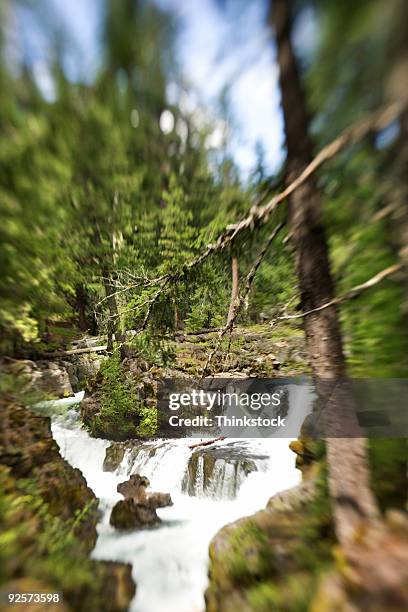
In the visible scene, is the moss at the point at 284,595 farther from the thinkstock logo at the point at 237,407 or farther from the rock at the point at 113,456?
the rock at the point at 113,456

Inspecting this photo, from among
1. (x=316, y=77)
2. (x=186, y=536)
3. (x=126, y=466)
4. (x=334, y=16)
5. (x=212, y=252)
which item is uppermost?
(x=316, y=77)

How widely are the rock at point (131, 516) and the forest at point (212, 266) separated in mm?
34

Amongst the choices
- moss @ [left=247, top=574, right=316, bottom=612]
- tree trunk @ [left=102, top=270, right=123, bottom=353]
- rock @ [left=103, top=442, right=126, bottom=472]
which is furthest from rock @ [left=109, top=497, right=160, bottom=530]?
moss @ [left=247, top=574, right=316, bottom=612]

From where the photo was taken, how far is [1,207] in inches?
109

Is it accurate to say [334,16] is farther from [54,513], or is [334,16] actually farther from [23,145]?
[54,513]

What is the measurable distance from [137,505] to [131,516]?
0.23 m

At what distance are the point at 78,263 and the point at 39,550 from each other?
3.30 m

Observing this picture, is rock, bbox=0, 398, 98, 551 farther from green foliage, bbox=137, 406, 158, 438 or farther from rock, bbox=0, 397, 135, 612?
green foliage, bbox=137, 406, 158, 438

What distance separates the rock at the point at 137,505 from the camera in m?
4.57

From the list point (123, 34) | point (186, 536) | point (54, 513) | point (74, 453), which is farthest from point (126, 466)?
point (123, 34)

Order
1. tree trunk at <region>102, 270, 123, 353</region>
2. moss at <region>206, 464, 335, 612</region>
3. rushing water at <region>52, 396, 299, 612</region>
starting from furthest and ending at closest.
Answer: tree trunk at <region>102, 270, 123, 353</region>, rushing water at <region>52, 396, 299, 612</region>, moss at <region>206, 464, 335, 612</region>

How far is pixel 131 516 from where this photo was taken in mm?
4660

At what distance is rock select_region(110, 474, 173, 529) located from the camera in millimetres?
4570

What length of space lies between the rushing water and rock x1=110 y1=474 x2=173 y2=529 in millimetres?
118
